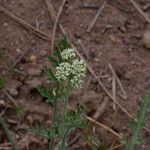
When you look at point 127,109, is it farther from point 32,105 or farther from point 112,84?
point 32,105

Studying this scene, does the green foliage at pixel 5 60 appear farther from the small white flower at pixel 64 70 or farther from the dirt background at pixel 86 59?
the small white flower at pixel 64 70

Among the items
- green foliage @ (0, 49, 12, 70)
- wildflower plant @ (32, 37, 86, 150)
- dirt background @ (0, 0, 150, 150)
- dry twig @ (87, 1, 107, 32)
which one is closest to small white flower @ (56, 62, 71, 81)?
wildflower plant @ (32, 37, 86, 150)

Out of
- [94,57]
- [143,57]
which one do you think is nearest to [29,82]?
[94,57]

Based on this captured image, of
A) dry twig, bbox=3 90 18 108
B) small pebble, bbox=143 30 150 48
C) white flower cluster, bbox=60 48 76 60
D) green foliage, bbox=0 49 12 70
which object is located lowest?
small pebble, bbox=143 30 150 48

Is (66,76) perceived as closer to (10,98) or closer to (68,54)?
(68,54)

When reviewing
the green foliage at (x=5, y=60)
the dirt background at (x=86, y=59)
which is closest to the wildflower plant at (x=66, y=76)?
the dirt background at (x=86, y=59)

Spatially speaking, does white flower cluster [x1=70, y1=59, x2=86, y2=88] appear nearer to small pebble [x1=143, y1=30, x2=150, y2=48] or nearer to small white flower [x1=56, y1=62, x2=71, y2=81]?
small white flower [x1=56, y1=62, x2=71, y2=81]

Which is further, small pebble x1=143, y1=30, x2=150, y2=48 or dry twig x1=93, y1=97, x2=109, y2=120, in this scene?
small pebble x1=143, y1=30, x2=150, y2=48
